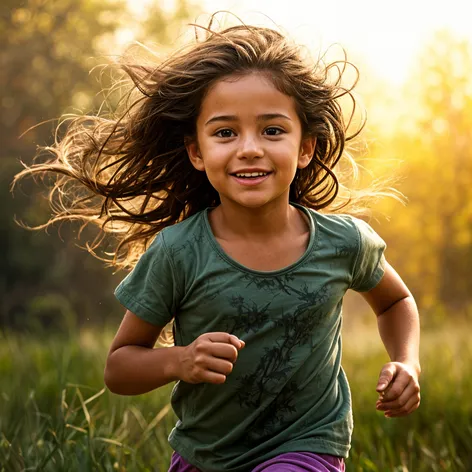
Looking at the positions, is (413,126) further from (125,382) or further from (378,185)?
(125,382)

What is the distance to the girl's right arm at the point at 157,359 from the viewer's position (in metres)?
2.16

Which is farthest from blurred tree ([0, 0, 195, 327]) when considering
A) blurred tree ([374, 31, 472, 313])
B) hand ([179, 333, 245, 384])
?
hand ([179, 333, 245, 384])

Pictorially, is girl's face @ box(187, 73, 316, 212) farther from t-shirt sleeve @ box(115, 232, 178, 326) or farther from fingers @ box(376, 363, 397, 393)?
fingers @ box(376, 363, 397, 393)

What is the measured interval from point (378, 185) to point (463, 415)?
153 cm

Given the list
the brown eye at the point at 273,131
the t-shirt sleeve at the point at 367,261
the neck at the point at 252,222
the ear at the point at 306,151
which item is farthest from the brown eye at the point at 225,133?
the t-shirt sleeve at the point at 367,261

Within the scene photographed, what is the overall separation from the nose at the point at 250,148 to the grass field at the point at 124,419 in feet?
3.30

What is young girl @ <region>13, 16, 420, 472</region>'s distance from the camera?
250 centimetres

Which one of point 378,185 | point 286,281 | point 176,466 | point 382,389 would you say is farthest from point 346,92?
point 176,466

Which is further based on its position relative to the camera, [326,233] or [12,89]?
[12,89]

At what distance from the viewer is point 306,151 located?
2840 mm

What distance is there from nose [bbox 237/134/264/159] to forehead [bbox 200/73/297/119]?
0.27ft

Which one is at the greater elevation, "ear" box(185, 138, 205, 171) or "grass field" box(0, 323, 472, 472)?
"ear" box(185, 138, 205, 171)

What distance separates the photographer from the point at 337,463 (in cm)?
258

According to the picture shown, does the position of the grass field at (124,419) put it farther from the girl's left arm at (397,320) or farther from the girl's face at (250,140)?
the girl's face at (250,140)
